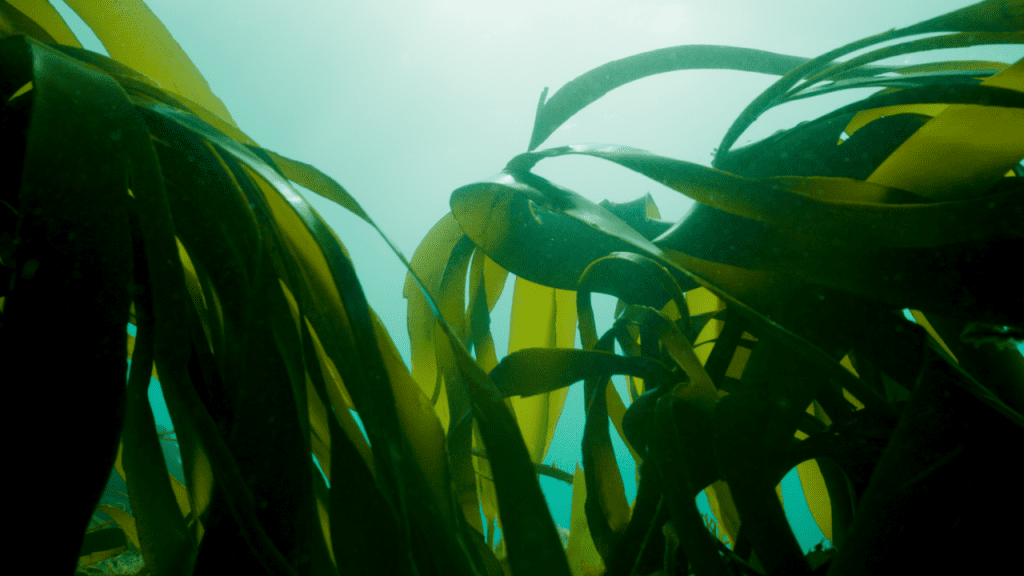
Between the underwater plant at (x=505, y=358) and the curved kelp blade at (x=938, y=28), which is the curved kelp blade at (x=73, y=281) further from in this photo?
the curved kelp blade at (x=938, y=28)

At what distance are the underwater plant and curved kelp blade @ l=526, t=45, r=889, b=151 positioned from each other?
109mm

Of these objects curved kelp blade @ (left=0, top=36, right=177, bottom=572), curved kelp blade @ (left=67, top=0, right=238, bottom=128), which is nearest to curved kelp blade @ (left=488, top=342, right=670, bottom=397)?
curved kelp blade @ (left=0, top=36, right=177, bottom=572)

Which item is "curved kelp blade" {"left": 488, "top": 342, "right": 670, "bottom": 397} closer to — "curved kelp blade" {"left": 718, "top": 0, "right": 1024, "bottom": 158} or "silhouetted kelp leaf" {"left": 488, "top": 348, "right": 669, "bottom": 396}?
"silhouetted kelp leaf" {"left": 488, "top": 348, "right": 669, "bottom": 396}

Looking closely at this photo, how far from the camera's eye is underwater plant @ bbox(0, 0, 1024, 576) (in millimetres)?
158

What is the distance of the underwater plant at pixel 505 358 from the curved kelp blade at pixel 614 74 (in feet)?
0.36

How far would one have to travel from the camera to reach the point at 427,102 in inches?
209

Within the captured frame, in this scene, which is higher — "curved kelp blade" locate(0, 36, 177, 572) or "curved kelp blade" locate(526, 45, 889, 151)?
"curved kelp blade" locate(526, 45, 889, 151)

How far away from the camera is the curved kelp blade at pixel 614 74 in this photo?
15.9 inches

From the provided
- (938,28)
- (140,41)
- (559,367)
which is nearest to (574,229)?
(559,367)

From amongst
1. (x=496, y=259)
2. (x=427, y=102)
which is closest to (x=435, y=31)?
(x=427, y=102)

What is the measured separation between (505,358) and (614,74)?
0.99 ft

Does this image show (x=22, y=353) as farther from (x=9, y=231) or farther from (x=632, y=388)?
(x=632, y=388)

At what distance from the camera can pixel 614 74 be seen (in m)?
0.41

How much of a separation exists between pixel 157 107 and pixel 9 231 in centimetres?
10
